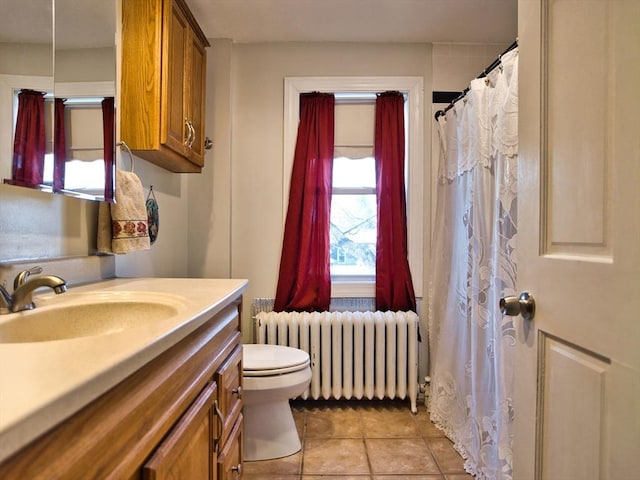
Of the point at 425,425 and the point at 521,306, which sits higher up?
the point at 521,306

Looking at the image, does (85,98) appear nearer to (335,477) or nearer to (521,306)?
(521,306)

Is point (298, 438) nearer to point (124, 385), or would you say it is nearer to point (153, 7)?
point (124, 385)

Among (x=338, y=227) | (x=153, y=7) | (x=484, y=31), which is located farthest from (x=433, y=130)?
(x=153, y=7)

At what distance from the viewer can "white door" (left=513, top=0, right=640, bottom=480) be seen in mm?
602

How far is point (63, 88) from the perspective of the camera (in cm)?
116

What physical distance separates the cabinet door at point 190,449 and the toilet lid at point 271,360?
A: 27.7 inches

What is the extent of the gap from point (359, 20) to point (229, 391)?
79.1 inches

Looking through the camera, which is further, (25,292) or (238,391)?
(238,391)

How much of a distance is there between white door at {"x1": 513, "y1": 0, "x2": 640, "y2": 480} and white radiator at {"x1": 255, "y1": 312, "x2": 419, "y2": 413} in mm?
1252

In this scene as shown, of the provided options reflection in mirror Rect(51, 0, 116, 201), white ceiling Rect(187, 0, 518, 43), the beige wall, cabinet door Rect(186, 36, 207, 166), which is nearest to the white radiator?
the beige wall

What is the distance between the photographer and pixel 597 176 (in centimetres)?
67

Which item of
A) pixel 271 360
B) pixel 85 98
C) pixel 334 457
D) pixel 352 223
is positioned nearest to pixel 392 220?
pixel 352 223

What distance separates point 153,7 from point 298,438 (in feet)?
6.85

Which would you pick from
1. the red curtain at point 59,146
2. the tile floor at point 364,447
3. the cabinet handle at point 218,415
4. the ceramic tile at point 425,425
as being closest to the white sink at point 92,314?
the cabinet handle at point 218,415
